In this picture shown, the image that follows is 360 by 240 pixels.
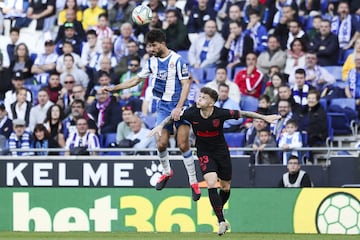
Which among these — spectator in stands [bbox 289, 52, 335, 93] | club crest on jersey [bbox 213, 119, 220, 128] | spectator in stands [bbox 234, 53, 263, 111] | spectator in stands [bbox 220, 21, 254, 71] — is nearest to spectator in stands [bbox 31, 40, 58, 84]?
spectator in stands [bbox 220, 21, 254, 71]

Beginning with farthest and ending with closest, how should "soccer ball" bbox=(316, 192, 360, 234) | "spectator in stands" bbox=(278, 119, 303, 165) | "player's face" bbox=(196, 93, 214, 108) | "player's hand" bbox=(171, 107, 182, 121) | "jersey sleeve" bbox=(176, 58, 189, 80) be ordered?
"spectator in stands" bbox=(278, 119, 303, 165) < "soccer ball" bbox=(316, 192, 360, 234) < "jersey sleeve" bbox=(176, 58, 189, 80) < "player's hand" bbox=(171, 107, 182, 121) < "player's face" bbox=(196, 93, 214, 108)

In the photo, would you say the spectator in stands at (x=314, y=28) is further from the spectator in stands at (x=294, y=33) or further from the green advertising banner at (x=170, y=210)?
the green advertising banner at (x=170, y=210)

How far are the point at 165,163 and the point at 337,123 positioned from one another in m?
5.10

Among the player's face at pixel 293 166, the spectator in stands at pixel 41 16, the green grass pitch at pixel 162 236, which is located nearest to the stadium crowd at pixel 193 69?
the player's face at pixel 293 166

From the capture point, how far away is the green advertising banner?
1895 cm

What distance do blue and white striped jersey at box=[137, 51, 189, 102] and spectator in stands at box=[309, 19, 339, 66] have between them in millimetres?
6166

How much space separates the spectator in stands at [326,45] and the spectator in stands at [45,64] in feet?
18.9

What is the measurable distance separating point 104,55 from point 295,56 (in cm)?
433

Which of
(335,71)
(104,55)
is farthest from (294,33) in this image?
(104,55)

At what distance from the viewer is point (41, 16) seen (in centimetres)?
2698

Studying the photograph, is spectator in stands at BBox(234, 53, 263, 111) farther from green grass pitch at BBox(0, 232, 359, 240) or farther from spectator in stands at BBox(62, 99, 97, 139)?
green grass pitch at BBox(0, 232, 359, 240)

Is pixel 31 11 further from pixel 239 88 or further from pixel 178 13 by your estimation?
pixel 239 88

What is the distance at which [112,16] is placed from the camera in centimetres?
2588

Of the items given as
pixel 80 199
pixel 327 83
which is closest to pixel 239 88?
pixel 327 83
